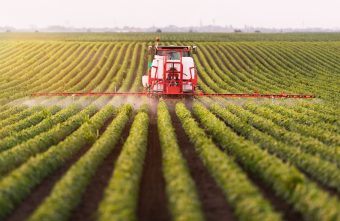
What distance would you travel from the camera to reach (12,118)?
1931cm

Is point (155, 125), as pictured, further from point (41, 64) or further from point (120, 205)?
point (41, 64)

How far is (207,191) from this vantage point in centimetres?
1030

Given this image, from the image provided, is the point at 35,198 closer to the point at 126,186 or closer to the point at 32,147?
the point at 126,186

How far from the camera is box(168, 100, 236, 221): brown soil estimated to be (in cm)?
906

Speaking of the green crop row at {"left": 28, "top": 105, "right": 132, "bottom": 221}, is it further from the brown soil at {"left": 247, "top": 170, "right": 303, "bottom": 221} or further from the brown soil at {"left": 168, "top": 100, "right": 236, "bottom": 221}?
the brown soil at {"left": 247, "top": 170, "right": 303, "bottom": 221}

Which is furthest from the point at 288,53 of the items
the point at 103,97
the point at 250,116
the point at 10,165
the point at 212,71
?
the point at 10,165

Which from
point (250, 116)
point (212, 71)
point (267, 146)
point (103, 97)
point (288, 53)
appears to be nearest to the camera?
point (267, 146)

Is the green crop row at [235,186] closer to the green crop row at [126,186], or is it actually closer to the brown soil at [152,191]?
the brown soil at [152,191]

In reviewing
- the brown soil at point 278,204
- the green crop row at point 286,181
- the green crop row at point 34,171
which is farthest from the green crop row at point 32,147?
the brown soil at point 278,204

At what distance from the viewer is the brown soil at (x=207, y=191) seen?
29.7 ft

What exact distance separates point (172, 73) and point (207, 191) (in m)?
15.1

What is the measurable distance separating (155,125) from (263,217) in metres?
11.2

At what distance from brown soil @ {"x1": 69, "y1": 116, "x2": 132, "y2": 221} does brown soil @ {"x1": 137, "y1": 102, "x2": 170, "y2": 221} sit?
0.93 m

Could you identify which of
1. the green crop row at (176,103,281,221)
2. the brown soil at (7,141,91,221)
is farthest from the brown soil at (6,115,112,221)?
the green crop row at (176,103,281,221)
